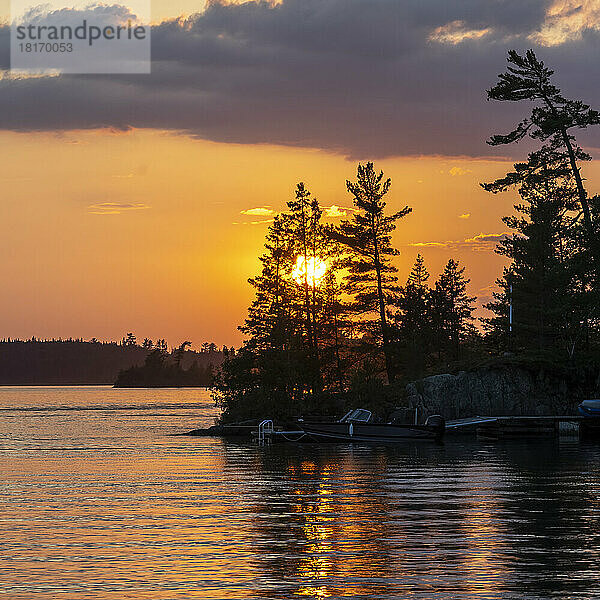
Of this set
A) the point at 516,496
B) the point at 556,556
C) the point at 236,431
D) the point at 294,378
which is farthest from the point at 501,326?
the point at 556,556

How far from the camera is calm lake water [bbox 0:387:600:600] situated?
66.8 ft

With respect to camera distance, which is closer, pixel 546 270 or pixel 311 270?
pixel 546 270

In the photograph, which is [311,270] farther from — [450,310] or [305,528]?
[305,528]

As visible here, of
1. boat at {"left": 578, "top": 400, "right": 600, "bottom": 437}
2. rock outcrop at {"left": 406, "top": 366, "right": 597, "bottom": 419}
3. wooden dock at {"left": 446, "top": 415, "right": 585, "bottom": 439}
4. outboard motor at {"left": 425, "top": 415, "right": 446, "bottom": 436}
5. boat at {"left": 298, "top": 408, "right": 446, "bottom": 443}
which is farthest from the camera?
rock outcrop at {"left": 406, "top": 366, "right": 597, "bottom": 419}

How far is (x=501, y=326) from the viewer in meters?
91.0

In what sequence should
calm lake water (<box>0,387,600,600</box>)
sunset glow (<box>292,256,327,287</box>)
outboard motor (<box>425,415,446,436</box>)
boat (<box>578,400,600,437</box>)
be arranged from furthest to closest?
1. sunset glow (<box>292,256,327,287</box>)
2. boat (<box>578,400,600,437</box>)
3. outboard motor (<box>425,415,446,436</box>)
4. calm lake water (<box>0,387,600,600</box>)

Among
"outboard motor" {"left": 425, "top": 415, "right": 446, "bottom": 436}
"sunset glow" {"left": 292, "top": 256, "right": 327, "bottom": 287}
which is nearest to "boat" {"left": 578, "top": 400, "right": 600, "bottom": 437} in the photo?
"outboard motor" {"left": 425, "top": 415, "right": 446, "bottom": 436}

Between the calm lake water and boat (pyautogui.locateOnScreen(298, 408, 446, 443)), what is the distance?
39.2ft

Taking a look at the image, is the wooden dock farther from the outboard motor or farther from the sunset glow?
the sunset glow

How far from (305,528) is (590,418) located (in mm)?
→ 48980

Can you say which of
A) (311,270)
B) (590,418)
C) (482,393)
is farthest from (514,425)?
(311,270)

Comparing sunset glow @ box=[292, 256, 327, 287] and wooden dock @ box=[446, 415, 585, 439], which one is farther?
sunset glow @ box=[292, 256, 327, 287]

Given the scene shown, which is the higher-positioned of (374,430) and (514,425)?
(374,430)

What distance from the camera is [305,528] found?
28375mm
